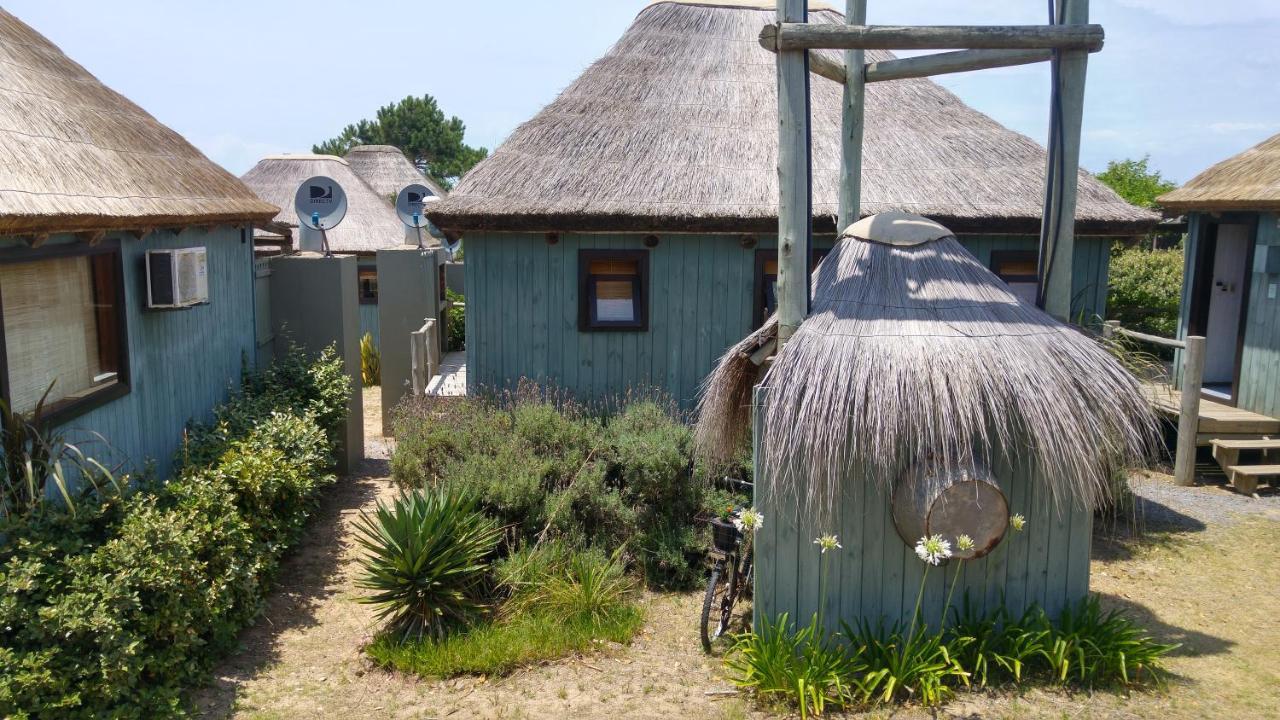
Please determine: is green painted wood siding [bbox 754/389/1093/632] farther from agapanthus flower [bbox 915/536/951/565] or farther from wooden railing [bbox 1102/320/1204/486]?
wooden railing [bbox 1102/320/1204/486]

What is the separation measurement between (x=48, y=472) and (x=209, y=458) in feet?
6.43

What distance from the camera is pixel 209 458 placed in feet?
22.7

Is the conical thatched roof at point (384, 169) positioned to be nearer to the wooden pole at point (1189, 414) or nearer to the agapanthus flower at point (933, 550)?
the wooden pole at point (1189, 414)

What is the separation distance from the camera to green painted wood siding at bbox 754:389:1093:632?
17.1ft

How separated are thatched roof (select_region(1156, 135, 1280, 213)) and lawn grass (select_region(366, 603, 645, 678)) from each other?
8247 millimetres

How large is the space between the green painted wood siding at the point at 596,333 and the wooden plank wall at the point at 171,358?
2.35 meters

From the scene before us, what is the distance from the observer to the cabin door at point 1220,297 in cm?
1108

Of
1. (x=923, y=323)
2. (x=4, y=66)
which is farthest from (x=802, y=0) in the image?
(x=4, y=66)

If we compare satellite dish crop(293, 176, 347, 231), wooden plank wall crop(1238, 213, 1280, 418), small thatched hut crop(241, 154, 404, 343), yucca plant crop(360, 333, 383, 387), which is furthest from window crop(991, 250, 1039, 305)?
small thatched hut crop(241, 154, 404, 343)

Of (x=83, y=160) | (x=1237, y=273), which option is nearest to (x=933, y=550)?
(x=83, y=160)

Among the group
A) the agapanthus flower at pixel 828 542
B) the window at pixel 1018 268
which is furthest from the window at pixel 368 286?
the agapanthus flower at pixel 828 542

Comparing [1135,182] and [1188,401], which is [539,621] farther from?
[1135,182]

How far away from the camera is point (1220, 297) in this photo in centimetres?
1138

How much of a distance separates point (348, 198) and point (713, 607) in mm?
18012
